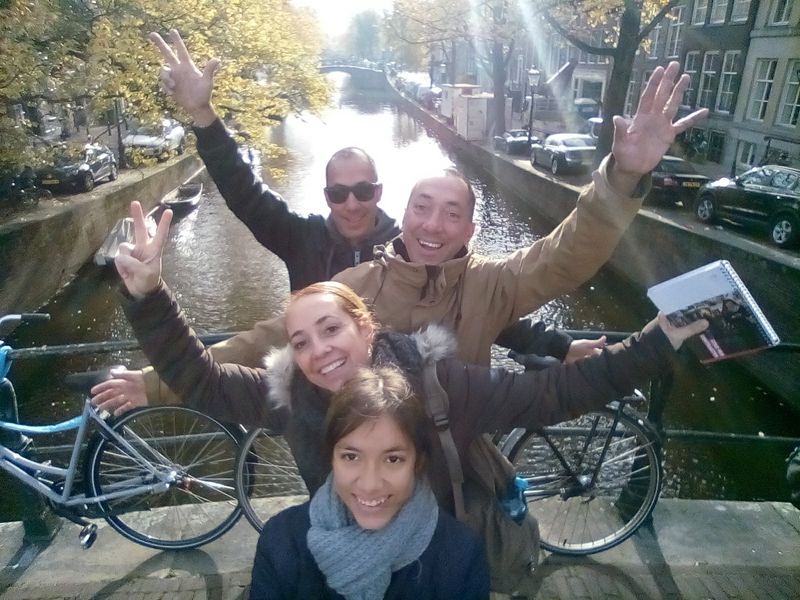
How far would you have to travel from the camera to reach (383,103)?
5397 cm

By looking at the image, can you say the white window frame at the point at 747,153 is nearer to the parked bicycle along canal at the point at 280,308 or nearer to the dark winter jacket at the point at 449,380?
the parked bicycle along canal at the point at 280,308

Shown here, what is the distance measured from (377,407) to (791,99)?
19.7 m

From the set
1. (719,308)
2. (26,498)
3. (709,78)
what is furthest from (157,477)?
(709,78)

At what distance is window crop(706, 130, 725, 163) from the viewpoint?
63.8ft

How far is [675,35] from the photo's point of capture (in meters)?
22.2

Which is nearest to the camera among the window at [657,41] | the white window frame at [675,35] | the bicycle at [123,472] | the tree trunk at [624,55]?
the bicycle at [123,472]

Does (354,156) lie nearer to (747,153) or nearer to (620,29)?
(620,29)

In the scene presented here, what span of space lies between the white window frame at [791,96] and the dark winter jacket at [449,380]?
60.5 feet

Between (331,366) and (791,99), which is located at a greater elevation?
(331,366)

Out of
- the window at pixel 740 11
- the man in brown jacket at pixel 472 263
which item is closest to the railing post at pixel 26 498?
the man in brown jacket at pixel 472 263

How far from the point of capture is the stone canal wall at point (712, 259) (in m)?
7.62

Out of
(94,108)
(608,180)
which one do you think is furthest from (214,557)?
(94,108)

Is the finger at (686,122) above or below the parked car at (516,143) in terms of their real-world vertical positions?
above

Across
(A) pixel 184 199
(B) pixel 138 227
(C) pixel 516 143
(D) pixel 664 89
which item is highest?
(D) pixel 664 89
